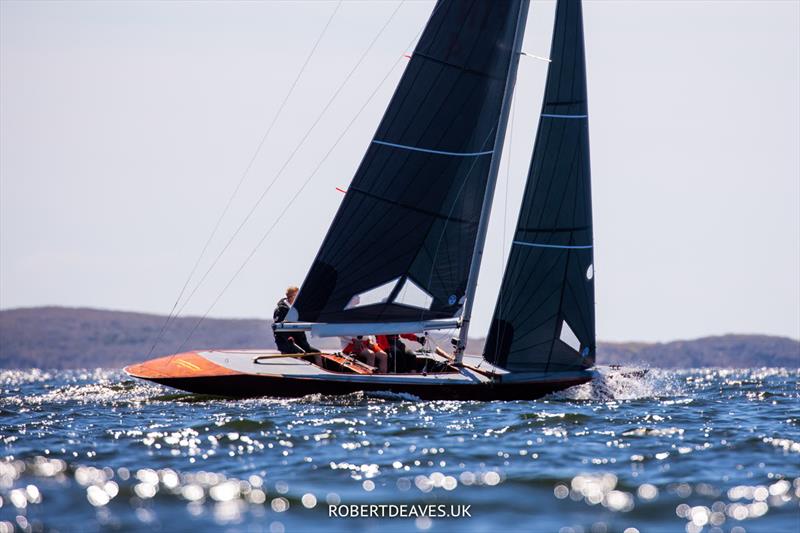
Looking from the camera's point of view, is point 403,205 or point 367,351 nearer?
point 403,205

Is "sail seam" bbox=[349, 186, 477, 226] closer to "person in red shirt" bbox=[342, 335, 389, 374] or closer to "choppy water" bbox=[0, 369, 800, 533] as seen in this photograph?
"person in red shirt" bbox=[342, 335, 389, 374]

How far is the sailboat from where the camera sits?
67.7ft

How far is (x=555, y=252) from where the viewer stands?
69.4ft

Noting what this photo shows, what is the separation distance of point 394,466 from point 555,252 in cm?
925

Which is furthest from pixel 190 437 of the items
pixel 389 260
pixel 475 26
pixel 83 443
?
pixel 475 26

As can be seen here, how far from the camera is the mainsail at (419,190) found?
67.7ft

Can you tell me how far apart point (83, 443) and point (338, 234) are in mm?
7549

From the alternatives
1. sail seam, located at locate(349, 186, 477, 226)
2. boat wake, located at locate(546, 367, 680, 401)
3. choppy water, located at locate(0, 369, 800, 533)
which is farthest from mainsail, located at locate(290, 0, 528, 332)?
boat wake, located at locate(546, 367, 680, 401)

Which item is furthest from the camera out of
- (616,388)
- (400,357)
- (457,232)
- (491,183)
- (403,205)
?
(616,388)

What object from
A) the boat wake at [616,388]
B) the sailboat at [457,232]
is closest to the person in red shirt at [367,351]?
the sailboat at [457,232]

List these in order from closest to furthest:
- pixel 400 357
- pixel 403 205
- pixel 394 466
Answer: pixel 394 466
pixel 403 205
pixel 400 357

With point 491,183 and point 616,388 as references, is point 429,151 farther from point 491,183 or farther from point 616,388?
point 616,388

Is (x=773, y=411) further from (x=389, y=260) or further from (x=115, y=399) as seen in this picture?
(x=115, y=399)

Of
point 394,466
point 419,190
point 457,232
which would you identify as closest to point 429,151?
point 419,190
